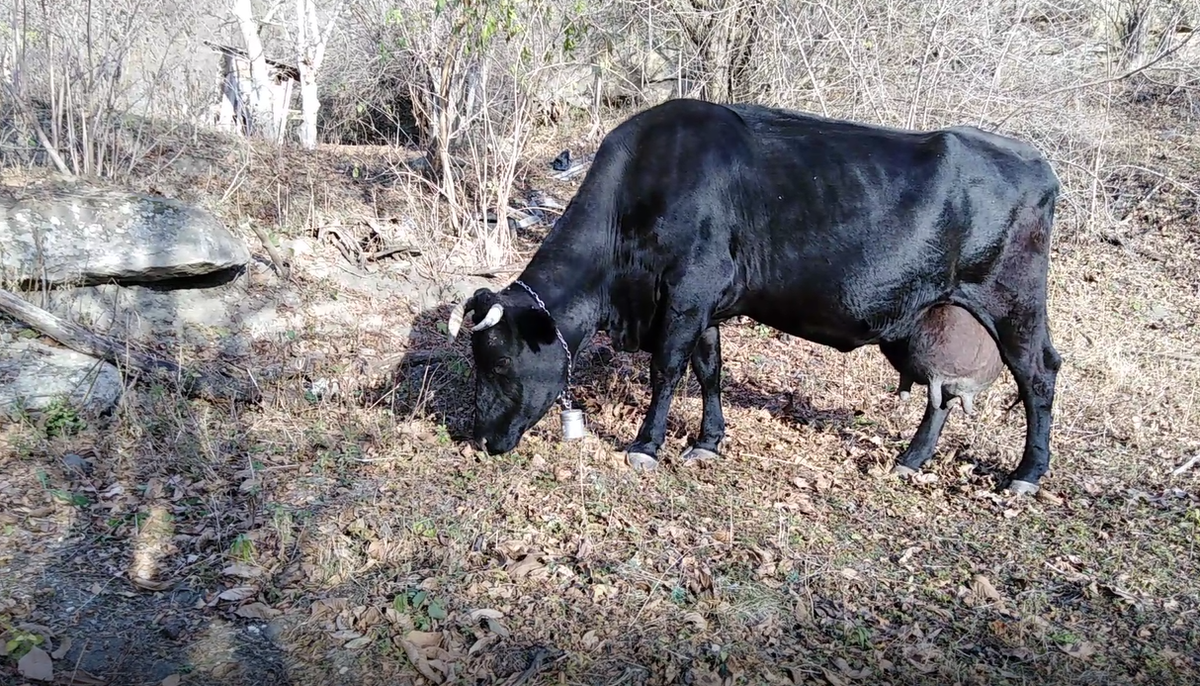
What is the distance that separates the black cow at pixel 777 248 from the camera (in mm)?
5230

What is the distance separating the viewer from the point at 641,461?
572 cm

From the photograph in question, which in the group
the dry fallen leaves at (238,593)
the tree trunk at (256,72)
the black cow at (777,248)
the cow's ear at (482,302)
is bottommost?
the dry fallen leaves at (238,593)

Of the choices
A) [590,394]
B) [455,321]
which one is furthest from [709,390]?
[455,321]

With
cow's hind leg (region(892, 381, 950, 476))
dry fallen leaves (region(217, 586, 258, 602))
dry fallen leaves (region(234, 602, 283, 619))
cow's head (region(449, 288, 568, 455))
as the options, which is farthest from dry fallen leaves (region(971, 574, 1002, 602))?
dry fallen leaves (region(217, 586, 258, 602))

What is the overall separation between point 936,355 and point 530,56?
5122mm

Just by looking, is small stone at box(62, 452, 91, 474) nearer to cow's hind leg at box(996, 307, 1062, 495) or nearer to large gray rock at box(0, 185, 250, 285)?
large gray rock at box(0, 185, 250, 285)

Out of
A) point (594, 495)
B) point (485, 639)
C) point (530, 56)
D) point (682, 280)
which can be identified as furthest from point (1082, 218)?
point (485, 639)

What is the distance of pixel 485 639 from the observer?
380 cm

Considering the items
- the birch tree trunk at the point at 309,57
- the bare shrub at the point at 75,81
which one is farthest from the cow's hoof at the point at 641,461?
the birch tree trunk at the point at 309,57

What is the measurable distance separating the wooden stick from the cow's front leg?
273cm

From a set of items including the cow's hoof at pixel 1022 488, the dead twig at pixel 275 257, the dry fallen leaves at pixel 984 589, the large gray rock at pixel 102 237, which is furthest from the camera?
the dead twig at pixel 275 257

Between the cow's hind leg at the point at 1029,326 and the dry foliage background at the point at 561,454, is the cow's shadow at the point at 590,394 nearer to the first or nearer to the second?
the dry foliage background at the point at 561,454

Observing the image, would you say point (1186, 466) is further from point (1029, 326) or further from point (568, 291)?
point (568, 291)

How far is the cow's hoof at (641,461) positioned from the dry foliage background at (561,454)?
275 millimetres
